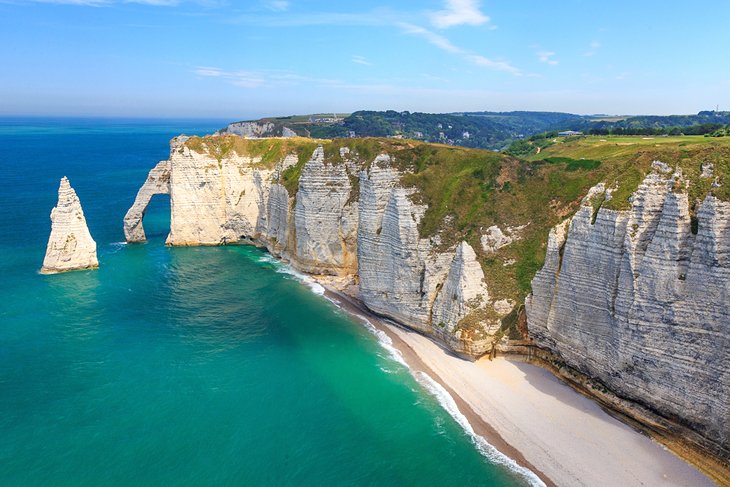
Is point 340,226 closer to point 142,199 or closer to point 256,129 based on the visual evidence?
point 142,199

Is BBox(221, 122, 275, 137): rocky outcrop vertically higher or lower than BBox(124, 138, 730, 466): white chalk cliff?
higher

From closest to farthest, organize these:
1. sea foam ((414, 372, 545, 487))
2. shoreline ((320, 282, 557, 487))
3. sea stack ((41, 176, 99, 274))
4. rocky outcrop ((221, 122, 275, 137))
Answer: sea foam ((414, 372, 545, 487))
shoreline ((320, 282, 557, 487))
sea stack ((41, 176, 99, 274))
rocky outcrop ((221, 122, 275, 137))

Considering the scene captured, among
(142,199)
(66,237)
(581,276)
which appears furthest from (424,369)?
(142,199)

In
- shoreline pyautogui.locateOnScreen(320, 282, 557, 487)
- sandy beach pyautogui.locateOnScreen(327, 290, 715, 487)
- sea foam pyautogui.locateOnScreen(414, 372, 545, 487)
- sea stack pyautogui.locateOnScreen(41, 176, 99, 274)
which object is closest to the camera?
sandy beach pyautogui.locateOnScreen(327, 290, 715, 487)

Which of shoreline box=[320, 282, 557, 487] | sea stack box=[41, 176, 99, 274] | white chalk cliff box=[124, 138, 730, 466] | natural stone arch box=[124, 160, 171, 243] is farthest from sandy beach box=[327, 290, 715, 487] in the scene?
natural stone arch box=[124, 160, 171, 243]

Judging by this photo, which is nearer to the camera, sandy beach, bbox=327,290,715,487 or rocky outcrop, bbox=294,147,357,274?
sandy beach, bbox=327,290,715,487

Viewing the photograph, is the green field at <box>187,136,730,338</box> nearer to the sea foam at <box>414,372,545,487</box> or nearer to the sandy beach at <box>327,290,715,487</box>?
the sandy beach at <box>327,290,715,487</box>

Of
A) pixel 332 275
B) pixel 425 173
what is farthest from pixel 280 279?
pixel 425 173

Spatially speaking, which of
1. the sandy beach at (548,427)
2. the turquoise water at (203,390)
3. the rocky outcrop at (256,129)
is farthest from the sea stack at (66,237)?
the rocky outcrop at (256,129)
